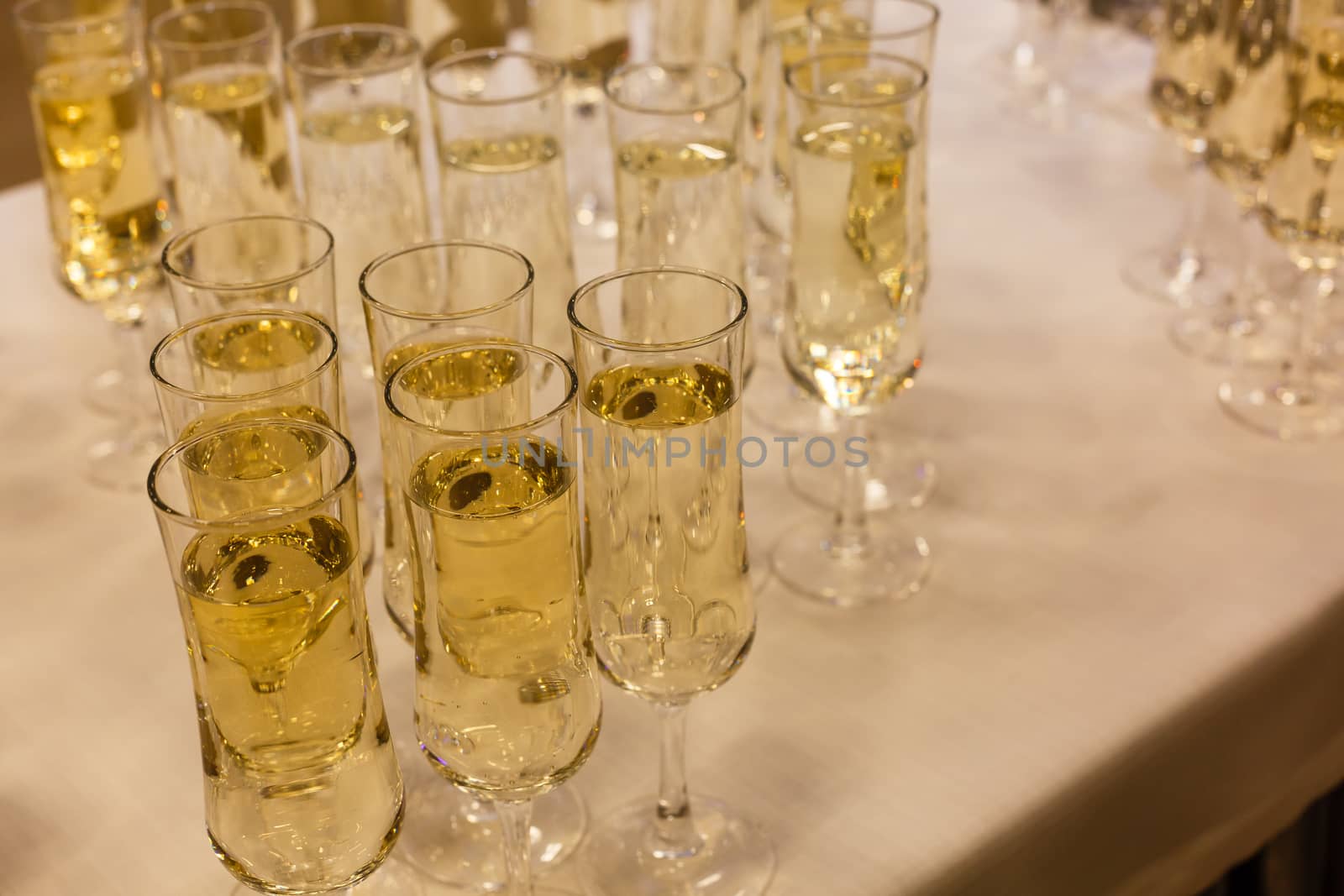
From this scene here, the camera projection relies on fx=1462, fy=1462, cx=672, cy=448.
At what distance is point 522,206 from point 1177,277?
739mm

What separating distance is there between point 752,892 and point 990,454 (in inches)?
20.6

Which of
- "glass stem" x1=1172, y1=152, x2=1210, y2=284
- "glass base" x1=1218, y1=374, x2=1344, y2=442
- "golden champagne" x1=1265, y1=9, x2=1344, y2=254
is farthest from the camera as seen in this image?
"glass stem" x1=1172, y1=152, x2=1210, y2=284

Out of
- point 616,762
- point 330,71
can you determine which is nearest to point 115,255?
point 330,71

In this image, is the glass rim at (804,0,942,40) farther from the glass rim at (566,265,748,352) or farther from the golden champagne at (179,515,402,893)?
the golden champagne at (179,515,402,893)

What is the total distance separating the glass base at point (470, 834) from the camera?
888 mm

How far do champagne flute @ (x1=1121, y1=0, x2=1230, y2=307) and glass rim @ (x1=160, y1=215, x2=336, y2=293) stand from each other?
0.82 m

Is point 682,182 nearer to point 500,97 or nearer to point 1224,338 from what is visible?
point 500,97

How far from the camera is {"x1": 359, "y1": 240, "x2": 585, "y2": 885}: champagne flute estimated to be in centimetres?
83

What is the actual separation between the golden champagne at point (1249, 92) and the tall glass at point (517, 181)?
1.93ft

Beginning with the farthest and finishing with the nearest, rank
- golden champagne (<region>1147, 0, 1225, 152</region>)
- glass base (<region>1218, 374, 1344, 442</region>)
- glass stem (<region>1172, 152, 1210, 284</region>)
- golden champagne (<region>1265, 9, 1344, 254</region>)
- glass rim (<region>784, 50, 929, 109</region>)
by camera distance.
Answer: glass stem (<region>1172, 152, 1210, 284</region>)
golden champagne (<region>1147, 0, 1225, 152</region>)
glass base (<region>1218, 374, 1344, 442</region>)
golden champagne (<region>1265, 9, 1344, 254</region>)
glass rim (<region>784, 50, 929, 109</region>)

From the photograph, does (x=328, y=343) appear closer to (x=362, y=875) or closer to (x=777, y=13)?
(x=362, y=875)

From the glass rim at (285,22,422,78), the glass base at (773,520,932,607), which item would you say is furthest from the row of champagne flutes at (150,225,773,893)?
the glass rim at (285,22,422,78)

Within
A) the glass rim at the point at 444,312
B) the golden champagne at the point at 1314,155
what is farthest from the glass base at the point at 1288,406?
the glass rim at the point at 444,312

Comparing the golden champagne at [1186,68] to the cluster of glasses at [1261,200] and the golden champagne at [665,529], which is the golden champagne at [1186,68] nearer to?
the cluster of glasses at [1261,200]
